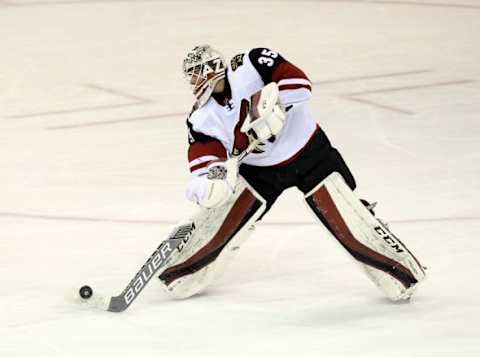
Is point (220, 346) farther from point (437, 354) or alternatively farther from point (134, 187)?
point (134, 187)

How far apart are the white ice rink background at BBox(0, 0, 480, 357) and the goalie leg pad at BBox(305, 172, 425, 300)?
0.36ft

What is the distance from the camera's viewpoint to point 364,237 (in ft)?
17.7

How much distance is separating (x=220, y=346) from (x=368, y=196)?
215 centimetres

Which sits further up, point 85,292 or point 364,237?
point 364,237

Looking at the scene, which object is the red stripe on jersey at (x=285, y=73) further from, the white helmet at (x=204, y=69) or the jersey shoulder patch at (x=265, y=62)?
the white helmet at (x=204, y=69)

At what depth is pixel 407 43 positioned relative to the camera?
1033cm

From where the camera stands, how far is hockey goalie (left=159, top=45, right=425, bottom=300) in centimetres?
524

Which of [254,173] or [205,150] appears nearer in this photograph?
[205,150]

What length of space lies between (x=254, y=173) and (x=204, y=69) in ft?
1.50

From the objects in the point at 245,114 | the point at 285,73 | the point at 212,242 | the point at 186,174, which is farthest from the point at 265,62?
the point at 186,174

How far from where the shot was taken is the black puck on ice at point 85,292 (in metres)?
5.39

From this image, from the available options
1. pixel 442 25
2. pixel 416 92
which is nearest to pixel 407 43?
pixel 442 25

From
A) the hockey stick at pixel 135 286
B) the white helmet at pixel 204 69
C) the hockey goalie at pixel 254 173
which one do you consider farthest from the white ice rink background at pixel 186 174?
the white helmet at pixel 204 69

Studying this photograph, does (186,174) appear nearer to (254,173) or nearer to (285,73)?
(254,173)
